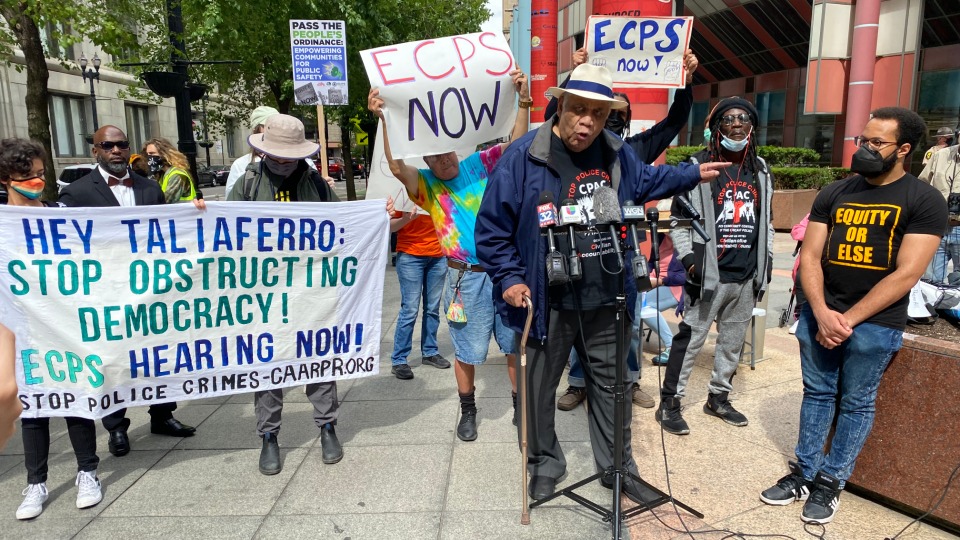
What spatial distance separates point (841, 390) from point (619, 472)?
1.27 m

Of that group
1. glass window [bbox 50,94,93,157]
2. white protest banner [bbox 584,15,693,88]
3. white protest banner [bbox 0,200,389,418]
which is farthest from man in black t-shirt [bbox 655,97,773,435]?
glass window [bbox 50,94,93,157]

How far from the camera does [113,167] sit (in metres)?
3.84

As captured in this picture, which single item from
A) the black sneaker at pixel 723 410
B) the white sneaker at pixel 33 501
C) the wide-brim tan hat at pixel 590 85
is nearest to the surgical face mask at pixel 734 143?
the wide-brim tan hat at pixel 590 85

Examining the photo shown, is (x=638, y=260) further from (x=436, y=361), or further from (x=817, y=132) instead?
(x=817, y=132)

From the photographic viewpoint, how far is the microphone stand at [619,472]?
2775 mm

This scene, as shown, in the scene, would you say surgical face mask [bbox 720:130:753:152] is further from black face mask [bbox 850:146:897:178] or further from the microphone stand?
the microphone stand

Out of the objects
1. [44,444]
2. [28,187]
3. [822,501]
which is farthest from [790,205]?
[44,444]

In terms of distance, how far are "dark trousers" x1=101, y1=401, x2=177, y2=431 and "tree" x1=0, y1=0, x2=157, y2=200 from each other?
27.0ft

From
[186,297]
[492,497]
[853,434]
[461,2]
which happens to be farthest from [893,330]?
[461,2]

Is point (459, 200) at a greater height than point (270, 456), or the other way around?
point (459, 200)

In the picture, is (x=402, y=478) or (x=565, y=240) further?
(x=402, y=478)

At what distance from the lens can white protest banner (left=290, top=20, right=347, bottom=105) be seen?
22.4 feet

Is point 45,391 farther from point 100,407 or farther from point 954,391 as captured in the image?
point 954,391

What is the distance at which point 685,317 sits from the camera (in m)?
4.26
